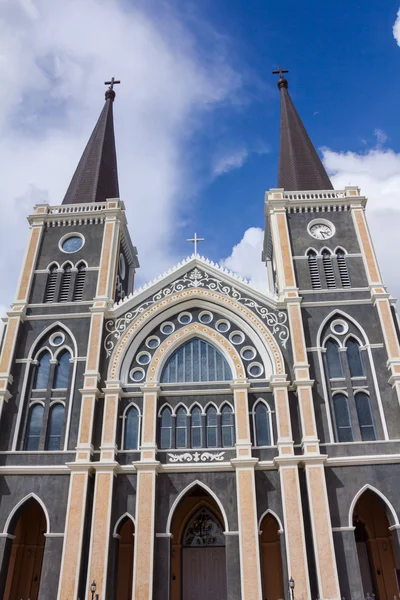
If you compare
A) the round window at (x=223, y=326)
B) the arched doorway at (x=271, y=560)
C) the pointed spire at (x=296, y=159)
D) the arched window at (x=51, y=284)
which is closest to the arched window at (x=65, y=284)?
the arched window at (x=51, y=284)

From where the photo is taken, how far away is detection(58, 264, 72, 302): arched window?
25469mm

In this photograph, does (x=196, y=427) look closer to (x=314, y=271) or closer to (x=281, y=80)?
(x=314, y=271)

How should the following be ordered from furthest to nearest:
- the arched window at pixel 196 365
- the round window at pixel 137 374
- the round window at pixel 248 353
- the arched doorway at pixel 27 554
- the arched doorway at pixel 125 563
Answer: the round window at pixel 248 353 < the round window at pixel 137 374 < the arched window at pixel 196 365 < the arched doorway at pixel 125 563 < the arched doorway at pixel 27 554

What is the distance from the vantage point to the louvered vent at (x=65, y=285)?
25.5 meters

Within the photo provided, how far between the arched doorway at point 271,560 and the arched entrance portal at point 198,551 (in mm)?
1632

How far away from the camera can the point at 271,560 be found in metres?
21.6

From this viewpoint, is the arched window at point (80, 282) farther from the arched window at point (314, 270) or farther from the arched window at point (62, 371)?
the arched window at point (314, 270)

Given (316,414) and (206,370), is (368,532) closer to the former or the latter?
(316,414)

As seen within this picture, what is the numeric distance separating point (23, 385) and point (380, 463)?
1466 cm

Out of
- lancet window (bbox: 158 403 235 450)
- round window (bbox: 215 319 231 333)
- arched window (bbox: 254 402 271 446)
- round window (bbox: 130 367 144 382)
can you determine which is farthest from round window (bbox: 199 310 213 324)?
arched window (bbox: 254 402 271 446)

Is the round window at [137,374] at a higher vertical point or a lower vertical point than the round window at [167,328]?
lower

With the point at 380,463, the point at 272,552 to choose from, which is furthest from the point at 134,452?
the point at 380,463

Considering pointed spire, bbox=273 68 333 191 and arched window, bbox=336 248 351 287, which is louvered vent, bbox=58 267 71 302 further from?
arched window, bbox=336 248 351 287

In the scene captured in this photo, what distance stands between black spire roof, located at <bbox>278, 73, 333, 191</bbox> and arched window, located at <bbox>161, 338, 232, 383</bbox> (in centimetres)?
1068
